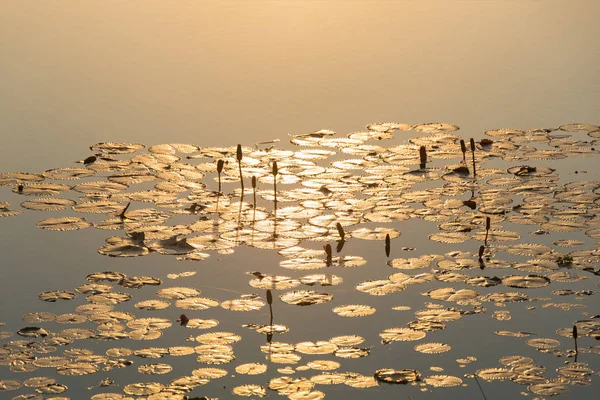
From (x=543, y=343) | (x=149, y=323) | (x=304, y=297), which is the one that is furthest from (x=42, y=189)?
(x=543, y=343)

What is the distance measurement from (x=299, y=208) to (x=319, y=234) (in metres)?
0.63

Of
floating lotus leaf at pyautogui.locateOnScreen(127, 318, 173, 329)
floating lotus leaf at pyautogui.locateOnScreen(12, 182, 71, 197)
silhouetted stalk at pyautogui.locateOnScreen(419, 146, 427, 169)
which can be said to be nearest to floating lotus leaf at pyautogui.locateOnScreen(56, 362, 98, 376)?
floating lotus leaf at pyautogui.locateOnScreen(127, 318, 173, 329)

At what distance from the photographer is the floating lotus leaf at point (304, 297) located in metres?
7.68

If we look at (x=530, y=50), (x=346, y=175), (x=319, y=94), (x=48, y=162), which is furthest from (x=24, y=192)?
(x=530, y=50)

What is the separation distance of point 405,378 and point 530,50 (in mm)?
8279

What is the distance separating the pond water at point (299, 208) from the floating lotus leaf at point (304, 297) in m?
0.02

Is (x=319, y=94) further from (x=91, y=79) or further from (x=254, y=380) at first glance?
(x=254, y=380)

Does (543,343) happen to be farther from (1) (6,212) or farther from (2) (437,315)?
(1) (6,212)

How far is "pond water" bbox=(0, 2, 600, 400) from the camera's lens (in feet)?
22.7

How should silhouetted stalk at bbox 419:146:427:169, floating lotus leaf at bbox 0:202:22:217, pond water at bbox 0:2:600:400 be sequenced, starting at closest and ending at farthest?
1. pond water at bbox 0:2:600:400
2. floating lotus leaf at bbox 0:202:22:217
3. silhouetted stalk at bbox 419:146:427:169

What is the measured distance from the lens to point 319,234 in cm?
879

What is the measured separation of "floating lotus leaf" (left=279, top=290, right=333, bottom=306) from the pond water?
0.07 ft

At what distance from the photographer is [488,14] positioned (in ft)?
52.2

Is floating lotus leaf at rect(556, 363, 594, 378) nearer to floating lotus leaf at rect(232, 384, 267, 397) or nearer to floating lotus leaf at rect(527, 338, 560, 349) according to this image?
floating lotus leaf at rect(527, 338, 560, 349)
